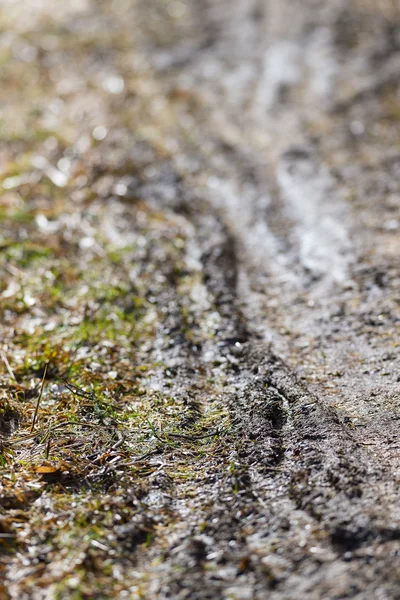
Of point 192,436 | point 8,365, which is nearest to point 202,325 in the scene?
point 192,436

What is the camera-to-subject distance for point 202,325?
11.2 feet

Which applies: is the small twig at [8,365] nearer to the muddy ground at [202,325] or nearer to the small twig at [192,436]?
the muddy ground at [202,325]

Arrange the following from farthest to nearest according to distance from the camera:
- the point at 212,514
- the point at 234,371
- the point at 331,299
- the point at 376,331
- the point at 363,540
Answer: the point at 331,299, the point at 376,331, the point at 234,371, the point at 212,514, the point at 363,540

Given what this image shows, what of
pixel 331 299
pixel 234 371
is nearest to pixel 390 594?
pixel 234 371

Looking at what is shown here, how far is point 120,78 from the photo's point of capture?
6.82 m

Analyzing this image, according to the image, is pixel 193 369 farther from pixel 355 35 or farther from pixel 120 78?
pixel 355 35

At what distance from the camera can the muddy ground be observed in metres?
2.11

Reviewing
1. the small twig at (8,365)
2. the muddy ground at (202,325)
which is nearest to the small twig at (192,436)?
the muddy ground at (202,325)

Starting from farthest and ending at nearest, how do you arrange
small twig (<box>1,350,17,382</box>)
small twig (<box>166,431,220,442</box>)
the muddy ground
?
small twig (<box>1,350,17,382</box>)
small twig (<box>166,431,220,442</box>)
the muddy ground

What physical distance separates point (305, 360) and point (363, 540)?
118 centimetres

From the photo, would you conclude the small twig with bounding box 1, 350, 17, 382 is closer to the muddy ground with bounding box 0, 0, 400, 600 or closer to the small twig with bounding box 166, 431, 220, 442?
the muddy ground with bounding box 0, 0, 400, 600

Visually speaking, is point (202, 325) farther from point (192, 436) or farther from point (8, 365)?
point (8, 365)

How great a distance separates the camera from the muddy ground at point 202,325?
2.11 meters

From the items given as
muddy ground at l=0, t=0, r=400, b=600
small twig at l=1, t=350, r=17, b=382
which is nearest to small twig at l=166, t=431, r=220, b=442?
muddy ground at l=0, t=0, r=400, b=600
